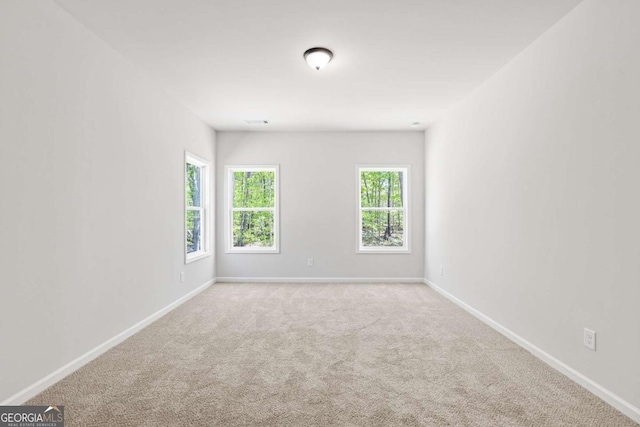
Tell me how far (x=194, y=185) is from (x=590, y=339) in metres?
4.82

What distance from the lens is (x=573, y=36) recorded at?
2273mm

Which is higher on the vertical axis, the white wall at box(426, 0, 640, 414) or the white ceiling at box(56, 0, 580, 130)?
the white ceiling at box(56, 0, 580, 130)

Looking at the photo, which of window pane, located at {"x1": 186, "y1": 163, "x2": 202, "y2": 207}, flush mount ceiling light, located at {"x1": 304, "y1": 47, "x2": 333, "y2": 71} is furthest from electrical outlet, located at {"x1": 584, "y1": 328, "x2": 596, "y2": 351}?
window pane, located at {"x1": 186, "y1": 163, "x2": 202, "y2": 207}

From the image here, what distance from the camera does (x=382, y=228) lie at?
5.71m

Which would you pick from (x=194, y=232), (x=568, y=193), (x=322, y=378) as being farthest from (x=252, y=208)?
(x=568, y=193)

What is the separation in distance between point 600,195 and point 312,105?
123 inches

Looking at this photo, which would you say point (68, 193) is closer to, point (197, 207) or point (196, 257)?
point (196, 257)

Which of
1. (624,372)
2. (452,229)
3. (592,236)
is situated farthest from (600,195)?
(452,229)

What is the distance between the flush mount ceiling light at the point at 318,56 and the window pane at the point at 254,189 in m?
2.93

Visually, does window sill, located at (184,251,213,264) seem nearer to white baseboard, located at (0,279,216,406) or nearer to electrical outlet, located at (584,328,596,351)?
white baseboard, located at (0,279,216,406)

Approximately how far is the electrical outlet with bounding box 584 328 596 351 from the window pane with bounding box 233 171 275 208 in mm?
4418

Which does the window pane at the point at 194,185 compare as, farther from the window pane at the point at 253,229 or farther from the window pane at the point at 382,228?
the window pane at the point at 382,228

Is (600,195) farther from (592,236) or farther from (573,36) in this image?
(573,36)

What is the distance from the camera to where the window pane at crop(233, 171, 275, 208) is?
18.6ft
